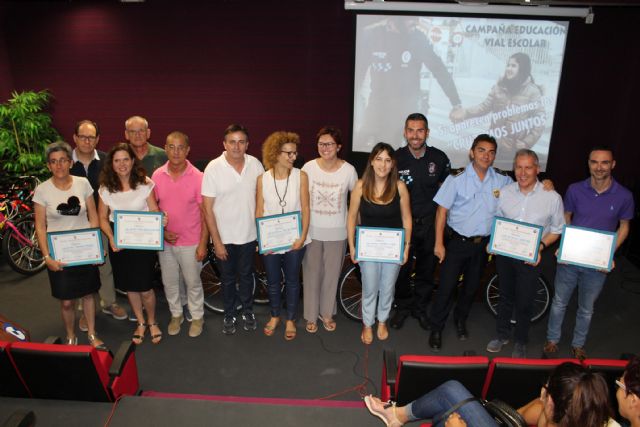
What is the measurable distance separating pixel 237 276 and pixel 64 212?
135 cm

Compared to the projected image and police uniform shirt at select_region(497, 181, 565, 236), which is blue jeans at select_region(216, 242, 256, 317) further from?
the projected image

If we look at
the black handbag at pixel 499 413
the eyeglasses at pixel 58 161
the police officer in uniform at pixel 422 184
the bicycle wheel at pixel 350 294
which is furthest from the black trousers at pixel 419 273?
the eyeglasses at pixel 58 161

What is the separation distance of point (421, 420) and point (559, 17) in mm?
5113

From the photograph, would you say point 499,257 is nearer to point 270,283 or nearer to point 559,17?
point 270,283

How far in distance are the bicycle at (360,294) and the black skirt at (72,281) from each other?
6.50ft

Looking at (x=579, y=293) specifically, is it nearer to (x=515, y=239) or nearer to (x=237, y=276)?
(x=515, y=239)

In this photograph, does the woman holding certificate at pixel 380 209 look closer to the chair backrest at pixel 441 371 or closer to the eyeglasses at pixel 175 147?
the chair backrest at pixel 441 371

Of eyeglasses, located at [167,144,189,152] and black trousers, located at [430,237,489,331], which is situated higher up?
eyeglasses, located at [167,144,189,152]

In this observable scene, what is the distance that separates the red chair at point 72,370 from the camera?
2.44 m

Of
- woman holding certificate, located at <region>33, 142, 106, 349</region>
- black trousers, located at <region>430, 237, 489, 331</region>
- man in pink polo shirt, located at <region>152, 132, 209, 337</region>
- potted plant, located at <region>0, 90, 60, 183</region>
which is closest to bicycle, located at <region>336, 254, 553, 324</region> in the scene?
black trousers, located at <region>430, 237, 489, 331</region>

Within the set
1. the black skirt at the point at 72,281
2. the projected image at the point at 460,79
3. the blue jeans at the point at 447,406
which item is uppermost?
the projected image at the point at 460,79

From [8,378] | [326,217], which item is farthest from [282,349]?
[8,378]

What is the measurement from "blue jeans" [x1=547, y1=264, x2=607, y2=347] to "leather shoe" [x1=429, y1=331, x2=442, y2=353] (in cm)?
87

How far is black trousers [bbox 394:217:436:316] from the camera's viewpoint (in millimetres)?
3748
